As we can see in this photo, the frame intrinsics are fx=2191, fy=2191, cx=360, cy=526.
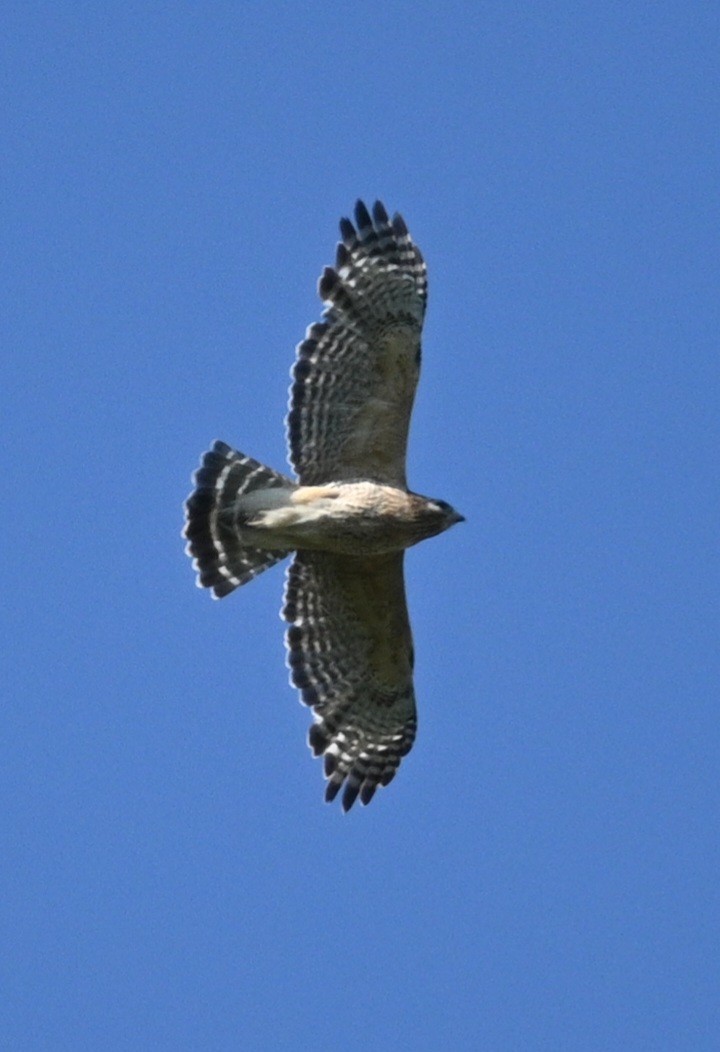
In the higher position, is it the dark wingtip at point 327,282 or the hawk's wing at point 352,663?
the dark wingtip at point 327,282

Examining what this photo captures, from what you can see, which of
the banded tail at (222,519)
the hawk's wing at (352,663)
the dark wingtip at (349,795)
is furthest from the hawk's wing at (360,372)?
the dark wingtip at (349,795)

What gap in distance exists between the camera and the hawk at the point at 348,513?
13.7 m

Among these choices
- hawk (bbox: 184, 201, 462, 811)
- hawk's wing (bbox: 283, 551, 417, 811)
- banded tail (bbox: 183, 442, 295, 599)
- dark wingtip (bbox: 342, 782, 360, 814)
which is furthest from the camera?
dark wingtip (bbox: 342, 782, 360, 814)

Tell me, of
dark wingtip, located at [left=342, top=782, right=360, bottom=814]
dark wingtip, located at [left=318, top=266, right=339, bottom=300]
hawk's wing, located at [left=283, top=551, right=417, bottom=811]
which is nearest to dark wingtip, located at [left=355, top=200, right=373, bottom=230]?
dark wingtip, located at [left=318, top=266, right=339, bottom=300]

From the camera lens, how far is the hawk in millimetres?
13695

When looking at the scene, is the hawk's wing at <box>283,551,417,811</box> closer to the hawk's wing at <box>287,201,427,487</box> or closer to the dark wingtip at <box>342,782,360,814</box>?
the dark wingtip at <box>342,782,360,814</box>

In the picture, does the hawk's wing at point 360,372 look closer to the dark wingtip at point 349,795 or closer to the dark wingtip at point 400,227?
the dark wingtip at point 400,227

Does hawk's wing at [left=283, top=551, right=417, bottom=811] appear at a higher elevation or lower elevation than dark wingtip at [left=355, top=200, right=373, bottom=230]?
lower

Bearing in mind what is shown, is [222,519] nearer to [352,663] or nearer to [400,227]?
[352,663]

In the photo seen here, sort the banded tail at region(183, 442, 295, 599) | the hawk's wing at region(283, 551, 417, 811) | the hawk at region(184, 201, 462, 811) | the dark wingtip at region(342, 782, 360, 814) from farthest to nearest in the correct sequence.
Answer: the dark wingtip at region(342, 782, 360, 814) < the hawk's wing at region(283, 551, 417, 811) < the banded tail at region(183, 442, 295, 599) < the hawk at region(184, 201, 462, 811)

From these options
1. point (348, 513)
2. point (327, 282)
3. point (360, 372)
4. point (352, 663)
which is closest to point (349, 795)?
point (352, 663)

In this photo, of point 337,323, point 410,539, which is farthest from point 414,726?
point 337,323

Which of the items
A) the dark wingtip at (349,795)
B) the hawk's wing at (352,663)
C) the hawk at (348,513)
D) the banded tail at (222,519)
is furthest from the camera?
the dark wingtip at (349,795)

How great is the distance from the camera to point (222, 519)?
14.0m
